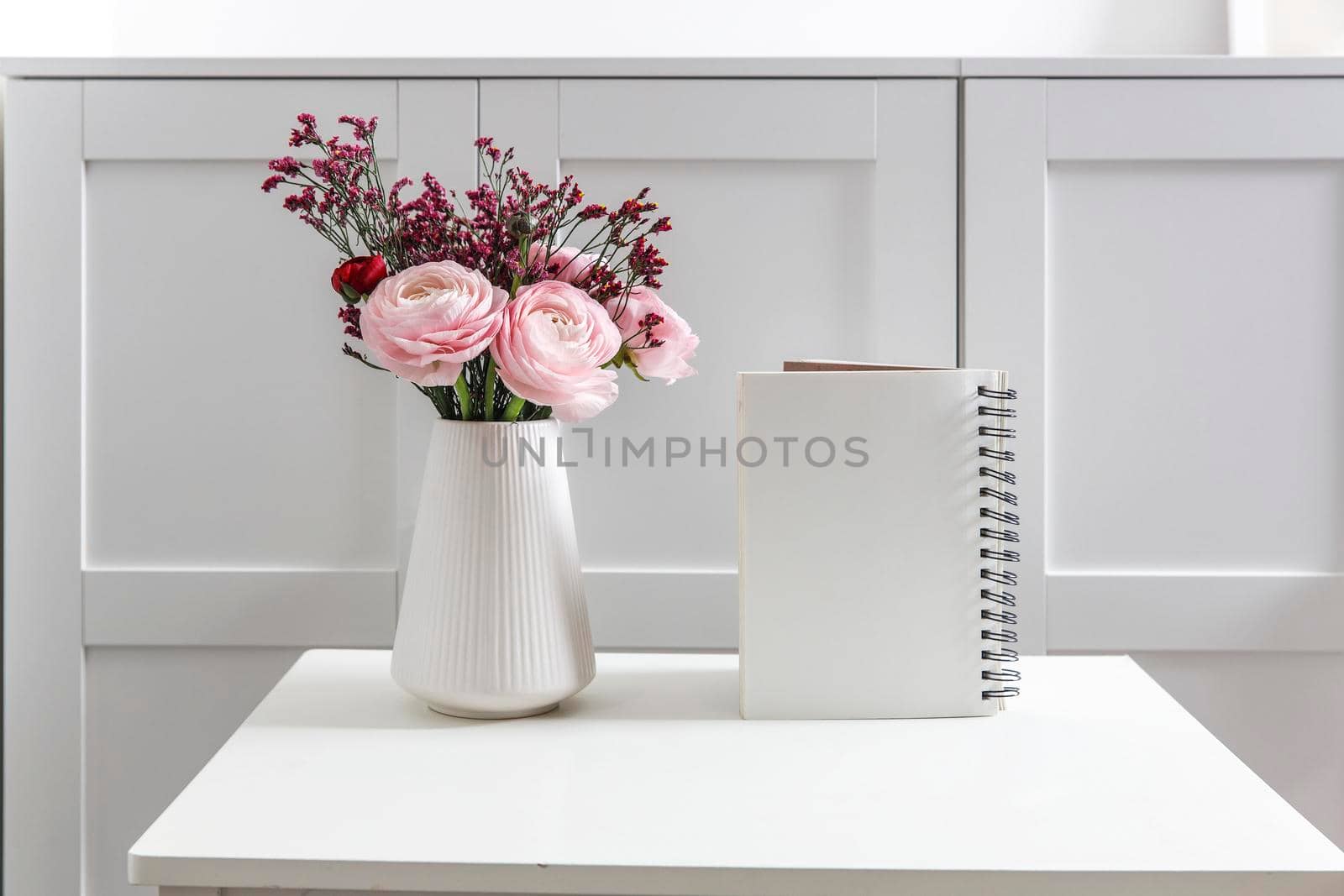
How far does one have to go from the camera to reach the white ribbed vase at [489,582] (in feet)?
2.33

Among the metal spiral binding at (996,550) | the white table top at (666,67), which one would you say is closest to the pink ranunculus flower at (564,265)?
the metal spiral binding at (996,550)

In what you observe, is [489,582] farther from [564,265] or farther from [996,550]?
[996,550]

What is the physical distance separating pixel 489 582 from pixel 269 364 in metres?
0.53

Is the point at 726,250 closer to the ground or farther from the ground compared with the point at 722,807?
farther from the ground

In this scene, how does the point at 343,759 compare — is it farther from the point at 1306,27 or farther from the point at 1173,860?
the point at 1306,27

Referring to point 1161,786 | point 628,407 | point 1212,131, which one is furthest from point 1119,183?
point 1161,786

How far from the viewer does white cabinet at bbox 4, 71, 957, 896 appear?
3.51 ft


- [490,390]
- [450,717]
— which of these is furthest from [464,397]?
[450,717]

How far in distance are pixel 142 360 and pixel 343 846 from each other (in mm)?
745

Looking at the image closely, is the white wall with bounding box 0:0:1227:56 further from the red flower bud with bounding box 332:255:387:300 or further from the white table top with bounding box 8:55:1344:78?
the red flower bud with bounding box 332:255:387:300

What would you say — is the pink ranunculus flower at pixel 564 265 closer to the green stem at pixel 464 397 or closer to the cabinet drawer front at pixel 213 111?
the green stem at pixel 464 397

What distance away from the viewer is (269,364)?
3.59 feet

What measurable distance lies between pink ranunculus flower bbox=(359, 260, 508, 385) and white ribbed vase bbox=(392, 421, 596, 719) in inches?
3.0

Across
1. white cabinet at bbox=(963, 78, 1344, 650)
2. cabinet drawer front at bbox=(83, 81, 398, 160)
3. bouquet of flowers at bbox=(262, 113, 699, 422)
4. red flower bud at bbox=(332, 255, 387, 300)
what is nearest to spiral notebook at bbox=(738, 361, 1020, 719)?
bouquet of flowers at bbox=(262, 113, 699, 422)
